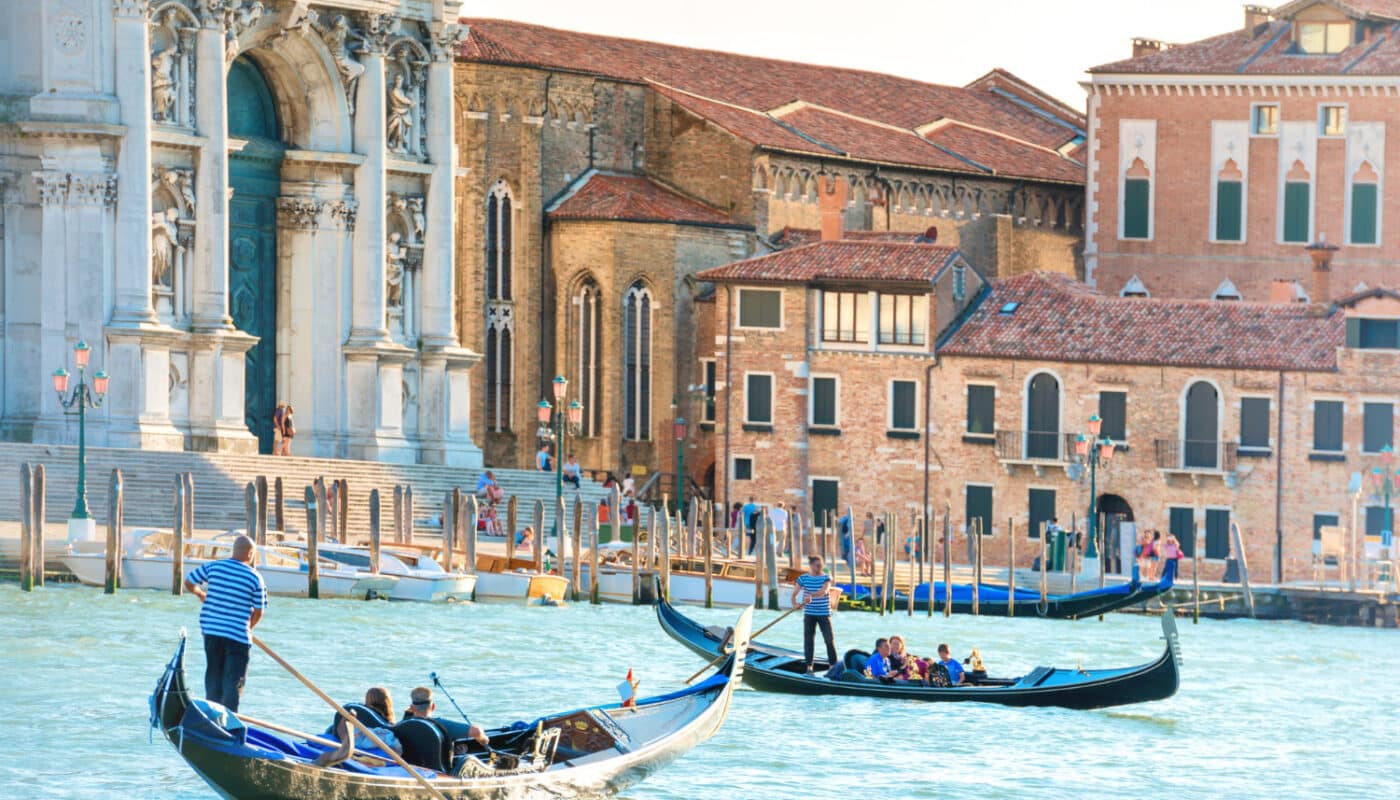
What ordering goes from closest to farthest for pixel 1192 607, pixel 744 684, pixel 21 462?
pixel 744 684
pixel 21 462
pixel 1192 607

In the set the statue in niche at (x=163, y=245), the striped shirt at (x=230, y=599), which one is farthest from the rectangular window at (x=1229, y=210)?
the striped shirt at (x=230, y=599)

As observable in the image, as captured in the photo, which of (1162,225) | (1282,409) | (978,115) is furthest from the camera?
(978,115)

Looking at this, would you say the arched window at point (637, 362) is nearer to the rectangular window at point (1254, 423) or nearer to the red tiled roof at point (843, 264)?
the red tiled roof at point (843, 264)

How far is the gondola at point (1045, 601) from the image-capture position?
47.1 metres

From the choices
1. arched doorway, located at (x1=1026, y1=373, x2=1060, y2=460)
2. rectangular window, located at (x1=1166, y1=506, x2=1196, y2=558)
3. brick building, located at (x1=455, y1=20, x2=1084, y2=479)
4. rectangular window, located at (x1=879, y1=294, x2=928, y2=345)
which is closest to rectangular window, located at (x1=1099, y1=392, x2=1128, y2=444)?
arched doorway, located at (x1=1026, y1=373, x2=1060, y2=460)

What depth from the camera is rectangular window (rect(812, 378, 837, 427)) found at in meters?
56.8

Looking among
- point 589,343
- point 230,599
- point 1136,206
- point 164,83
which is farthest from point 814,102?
point 230,599

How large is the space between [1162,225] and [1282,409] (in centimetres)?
1390

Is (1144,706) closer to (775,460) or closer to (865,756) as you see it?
(865,756)

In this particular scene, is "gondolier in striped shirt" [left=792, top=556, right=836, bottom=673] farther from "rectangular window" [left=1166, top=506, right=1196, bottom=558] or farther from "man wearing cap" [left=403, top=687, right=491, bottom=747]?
"rectangular window" [left=1166, top=506, right=1196, bottom=558]

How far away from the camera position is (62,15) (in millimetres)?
47812

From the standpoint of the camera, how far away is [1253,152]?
6594 centimetres

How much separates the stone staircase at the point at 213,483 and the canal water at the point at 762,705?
10.8ft

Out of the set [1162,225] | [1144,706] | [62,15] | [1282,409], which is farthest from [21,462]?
[1162,225]
